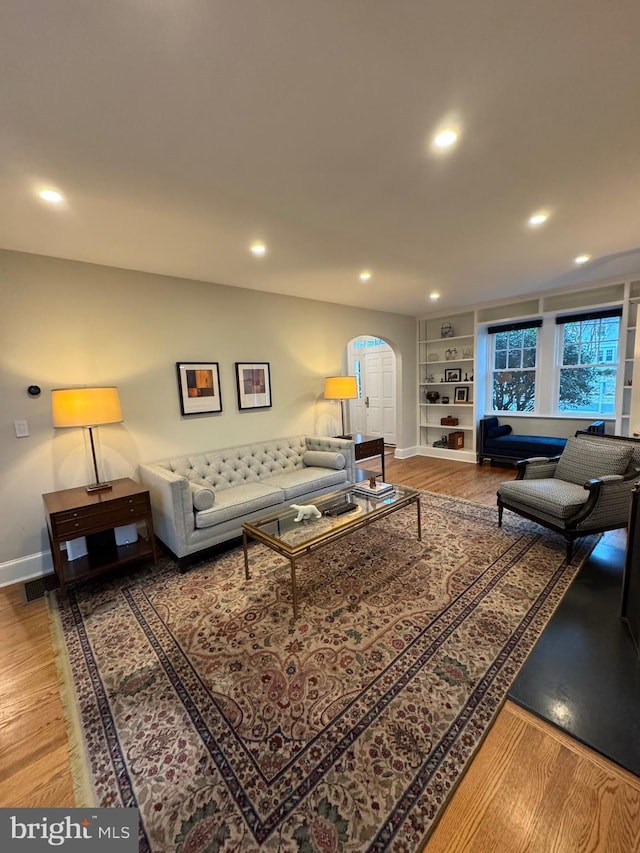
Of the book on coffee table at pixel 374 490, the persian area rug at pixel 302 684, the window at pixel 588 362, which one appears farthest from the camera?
the window at pixel 588 362

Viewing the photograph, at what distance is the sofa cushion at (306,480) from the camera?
353 cm

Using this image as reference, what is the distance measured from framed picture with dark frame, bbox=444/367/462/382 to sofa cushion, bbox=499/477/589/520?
301 cm

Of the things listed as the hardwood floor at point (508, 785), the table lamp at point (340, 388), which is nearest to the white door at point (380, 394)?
the table lamp at point (340, 388)

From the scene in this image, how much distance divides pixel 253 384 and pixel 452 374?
3.71 metres

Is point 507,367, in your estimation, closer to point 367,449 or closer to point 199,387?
point 367,449

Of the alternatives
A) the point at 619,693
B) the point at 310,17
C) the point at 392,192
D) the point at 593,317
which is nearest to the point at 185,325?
the point at 392,192

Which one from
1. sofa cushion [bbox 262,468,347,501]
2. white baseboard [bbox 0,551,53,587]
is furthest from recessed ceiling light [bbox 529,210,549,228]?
white baseboard [bbox 0,551,53,587]

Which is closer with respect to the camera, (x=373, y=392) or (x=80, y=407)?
(x=80, y=407)

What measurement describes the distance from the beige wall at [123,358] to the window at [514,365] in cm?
326

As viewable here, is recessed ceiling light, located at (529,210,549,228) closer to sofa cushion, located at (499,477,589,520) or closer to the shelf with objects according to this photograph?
sofa cushion, located at (499,477,589,520)

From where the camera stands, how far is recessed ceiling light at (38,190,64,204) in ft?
6.33

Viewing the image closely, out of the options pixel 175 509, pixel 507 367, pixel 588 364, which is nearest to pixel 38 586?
pixel 175 509

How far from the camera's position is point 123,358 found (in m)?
3.21

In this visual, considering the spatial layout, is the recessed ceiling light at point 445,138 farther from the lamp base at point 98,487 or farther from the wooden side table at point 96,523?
the lamp base at point 98,487
